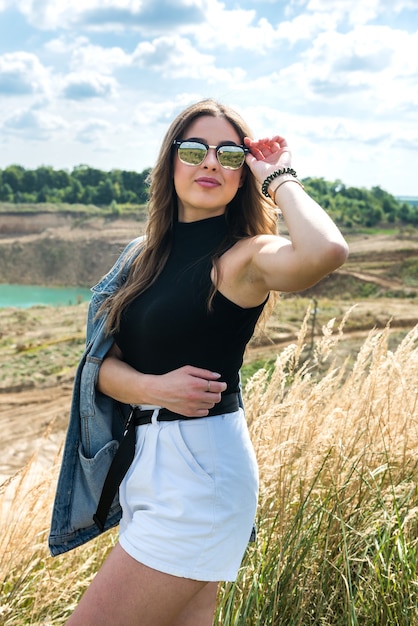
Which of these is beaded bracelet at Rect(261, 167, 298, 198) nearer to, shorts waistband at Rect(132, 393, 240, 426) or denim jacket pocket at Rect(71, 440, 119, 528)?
shorts waistband at Rect(132, 393, 240, 426)

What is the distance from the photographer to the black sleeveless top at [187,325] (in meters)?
1.74

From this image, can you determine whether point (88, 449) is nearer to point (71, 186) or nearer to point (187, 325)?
point (187, 325)

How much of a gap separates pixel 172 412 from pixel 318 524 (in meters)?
0.88

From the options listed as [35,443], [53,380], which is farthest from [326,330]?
[53,380]

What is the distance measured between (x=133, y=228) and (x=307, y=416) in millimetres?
39342

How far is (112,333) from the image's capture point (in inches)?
76.3

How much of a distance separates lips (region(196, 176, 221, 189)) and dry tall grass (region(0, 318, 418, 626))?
75 cm

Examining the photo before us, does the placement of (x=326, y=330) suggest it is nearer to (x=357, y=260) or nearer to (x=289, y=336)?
(x=289, y=336)

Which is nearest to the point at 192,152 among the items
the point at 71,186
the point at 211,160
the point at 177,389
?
the point at 211,160

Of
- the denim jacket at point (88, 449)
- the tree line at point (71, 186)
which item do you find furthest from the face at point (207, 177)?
the tree line at point (71, 186)

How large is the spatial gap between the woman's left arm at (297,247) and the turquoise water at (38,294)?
90.2ft

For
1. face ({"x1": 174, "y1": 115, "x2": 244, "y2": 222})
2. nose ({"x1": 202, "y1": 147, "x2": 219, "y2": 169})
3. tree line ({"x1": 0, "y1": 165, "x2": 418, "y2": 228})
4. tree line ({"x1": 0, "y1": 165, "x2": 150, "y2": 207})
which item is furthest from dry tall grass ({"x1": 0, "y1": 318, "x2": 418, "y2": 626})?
tree line ({"x1": 0, "y1": 165, "x2": 150, "y2": 207})

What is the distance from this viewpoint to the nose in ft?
6.26

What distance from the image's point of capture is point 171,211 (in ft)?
6.71
